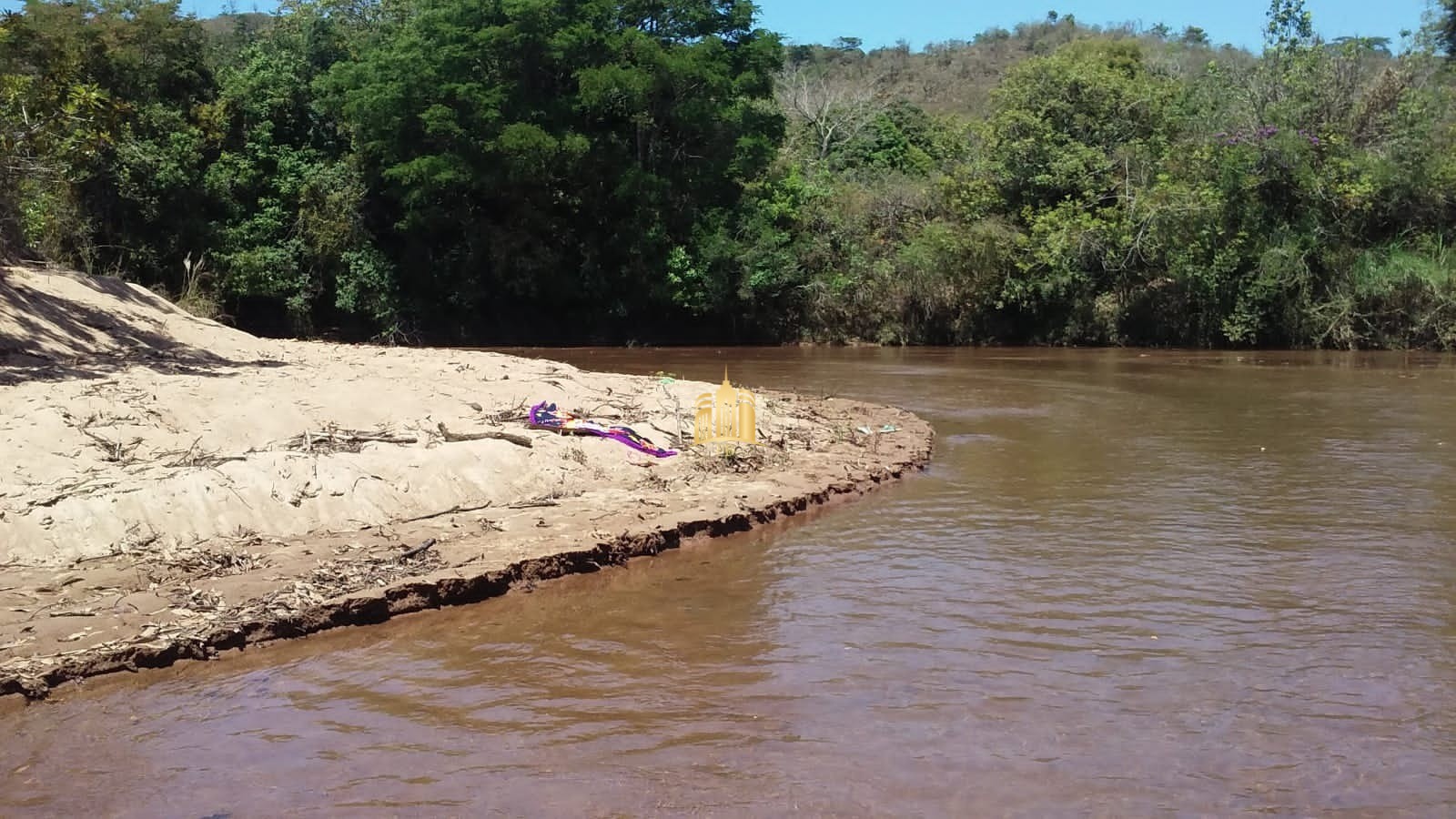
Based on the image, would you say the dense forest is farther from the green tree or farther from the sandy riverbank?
the sandy riverbank

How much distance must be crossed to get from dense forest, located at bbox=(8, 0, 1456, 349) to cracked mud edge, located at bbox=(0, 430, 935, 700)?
17.5m

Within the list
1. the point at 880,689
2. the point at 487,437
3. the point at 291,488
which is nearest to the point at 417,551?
the point at 291,488

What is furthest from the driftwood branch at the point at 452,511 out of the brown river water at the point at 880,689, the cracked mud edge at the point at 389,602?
the brown river water at the point at 880,689

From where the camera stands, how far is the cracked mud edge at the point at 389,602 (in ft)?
17.3

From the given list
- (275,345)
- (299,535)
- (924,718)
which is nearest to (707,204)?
(275,345)

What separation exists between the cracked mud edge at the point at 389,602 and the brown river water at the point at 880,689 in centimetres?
9

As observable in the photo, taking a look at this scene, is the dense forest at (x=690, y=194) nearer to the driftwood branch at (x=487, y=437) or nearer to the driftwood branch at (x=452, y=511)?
the driftwood branch at (x=487, y=437)

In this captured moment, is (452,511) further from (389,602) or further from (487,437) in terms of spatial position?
(389,602)

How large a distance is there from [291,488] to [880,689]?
4059 mm

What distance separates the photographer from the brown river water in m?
4.24

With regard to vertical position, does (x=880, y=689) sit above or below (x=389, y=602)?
below

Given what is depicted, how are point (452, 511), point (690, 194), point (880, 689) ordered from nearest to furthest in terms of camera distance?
1. point (880, 689)
2. point (452, 511)
3. point (690, 194)

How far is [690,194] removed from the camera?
26844 mm

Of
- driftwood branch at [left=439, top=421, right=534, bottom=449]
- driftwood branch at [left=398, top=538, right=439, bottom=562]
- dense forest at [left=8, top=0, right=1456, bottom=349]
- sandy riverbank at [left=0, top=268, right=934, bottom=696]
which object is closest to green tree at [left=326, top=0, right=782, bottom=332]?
dense forest at [left=8, top=0, right=1456, bottom=349]
